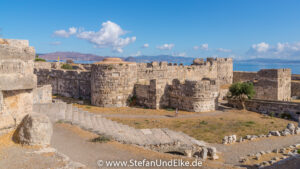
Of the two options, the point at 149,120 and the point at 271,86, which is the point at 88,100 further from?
the point at 271,86

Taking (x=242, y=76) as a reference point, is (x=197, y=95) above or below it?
below

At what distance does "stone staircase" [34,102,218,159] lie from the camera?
1089cm

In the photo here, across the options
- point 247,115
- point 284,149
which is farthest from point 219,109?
point 284,149

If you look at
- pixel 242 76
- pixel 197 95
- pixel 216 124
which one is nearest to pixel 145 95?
pixel 197 95

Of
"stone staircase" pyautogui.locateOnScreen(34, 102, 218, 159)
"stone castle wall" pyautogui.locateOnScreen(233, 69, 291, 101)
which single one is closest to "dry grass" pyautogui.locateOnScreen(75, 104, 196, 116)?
"stone staircase" pyautogui.locateOnScreen(34, 102, 218, 159)

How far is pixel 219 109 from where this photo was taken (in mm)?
21938

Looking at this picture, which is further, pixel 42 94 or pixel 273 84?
pixel 273 84

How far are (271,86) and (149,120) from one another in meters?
14.7

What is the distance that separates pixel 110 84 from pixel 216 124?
30.4 ft

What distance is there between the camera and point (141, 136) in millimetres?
12039

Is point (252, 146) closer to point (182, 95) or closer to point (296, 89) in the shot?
point (182, 95)

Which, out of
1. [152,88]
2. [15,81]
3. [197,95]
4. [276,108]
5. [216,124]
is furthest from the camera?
[152,88]

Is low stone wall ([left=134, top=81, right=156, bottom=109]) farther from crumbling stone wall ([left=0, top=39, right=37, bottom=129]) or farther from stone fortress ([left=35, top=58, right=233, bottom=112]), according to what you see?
crumbling stone wall ([left=0, top=39, right=37, bottom=129])

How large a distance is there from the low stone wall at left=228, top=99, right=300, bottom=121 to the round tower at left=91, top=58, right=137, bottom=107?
1018cm
